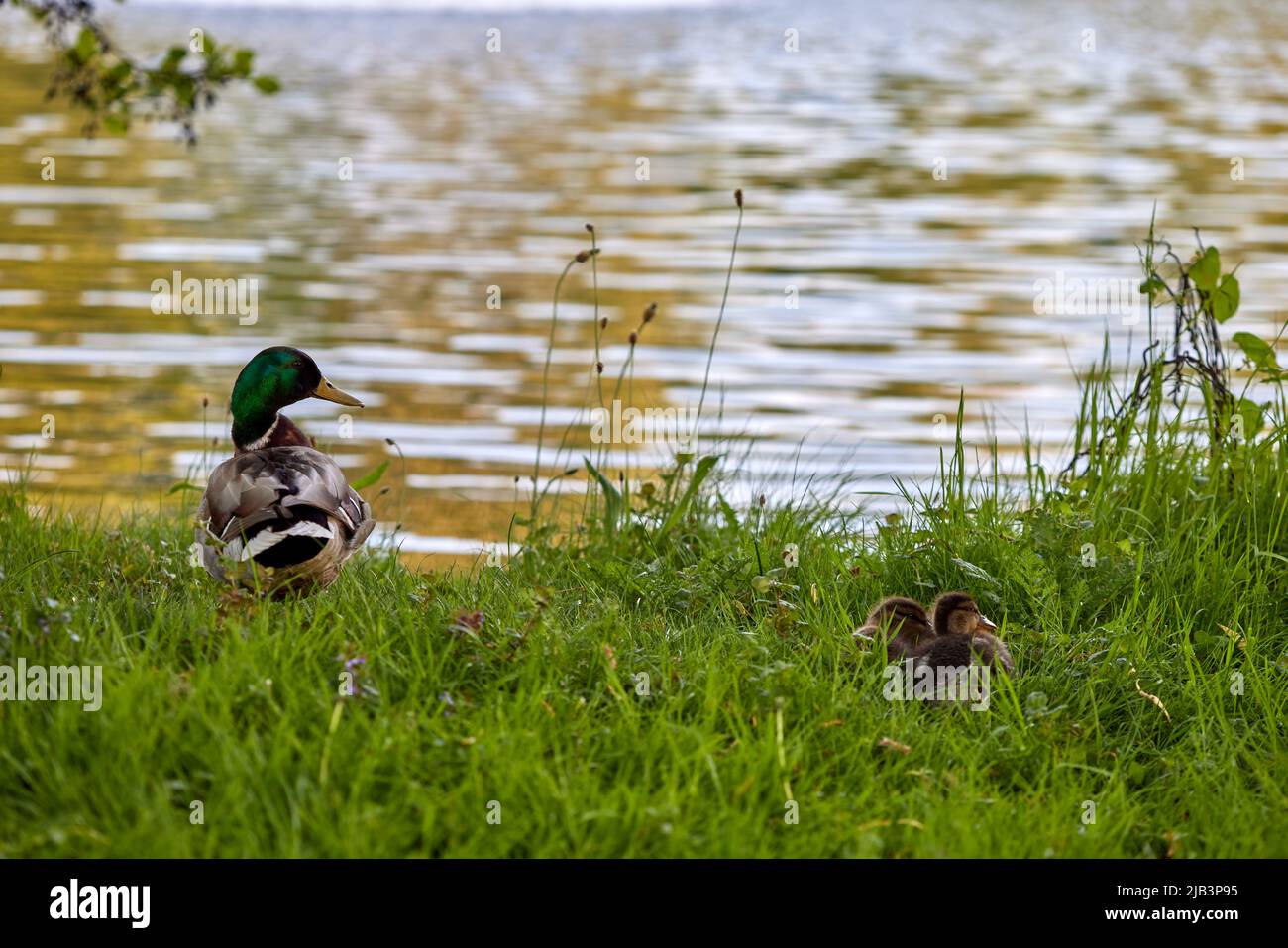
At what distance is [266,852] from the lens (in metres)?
3.64

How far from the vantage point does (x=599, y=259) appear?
14250 mm

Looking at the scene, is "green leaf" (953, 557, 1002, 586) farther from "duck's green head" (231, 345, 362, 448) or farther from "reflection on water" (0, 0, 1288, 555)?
"duck's green head" (231, 345, 362, 448)

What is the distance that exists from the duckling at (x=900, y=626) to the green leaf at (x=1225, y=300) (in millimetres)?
2157

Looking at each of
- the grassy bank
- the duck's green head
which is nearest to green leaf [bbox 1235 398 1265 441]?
the grassy bank

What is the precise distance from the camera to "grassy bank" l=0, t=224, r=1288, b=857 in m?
3.78

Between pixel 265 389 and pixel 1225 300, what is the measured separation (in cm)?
377

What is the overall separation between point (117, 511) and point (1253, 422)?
500 centimetres

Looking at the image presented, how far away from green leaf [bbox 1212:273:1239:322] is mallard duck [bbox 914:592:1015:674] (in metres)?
2.06
